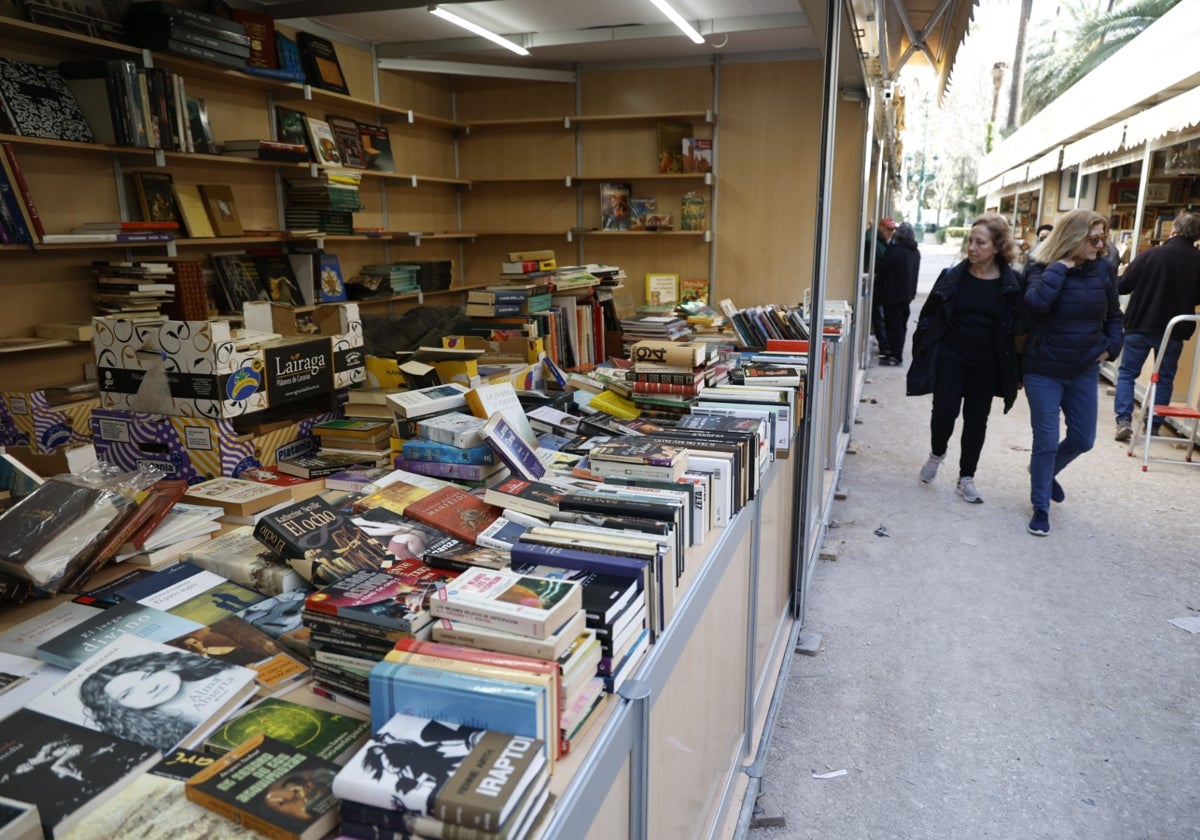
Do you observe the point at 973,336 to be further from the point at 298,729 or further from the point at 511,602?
the point at 298,729

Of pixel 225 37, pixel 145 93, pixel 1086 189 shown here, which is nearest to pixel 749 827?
pixel 145 93

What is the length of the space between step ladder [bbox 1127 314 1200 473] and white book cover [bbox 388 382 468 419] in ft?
16.3

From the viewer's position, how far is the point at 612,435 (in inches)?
93.2

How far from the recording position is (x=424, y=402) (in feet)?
7.52

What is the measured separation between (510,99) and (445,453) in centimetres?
577

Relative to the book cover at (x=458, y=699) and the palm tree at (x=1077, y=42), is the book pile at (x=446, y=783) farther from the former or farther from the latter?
the palm tree at (x=1077, y=42)

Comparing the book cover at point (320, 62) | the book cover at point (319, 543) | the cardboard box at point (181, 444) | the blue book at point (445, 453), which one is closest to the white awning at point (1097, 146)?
the book cover at point (320, 62)

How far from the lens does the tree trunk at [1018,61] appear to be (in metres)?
30.1

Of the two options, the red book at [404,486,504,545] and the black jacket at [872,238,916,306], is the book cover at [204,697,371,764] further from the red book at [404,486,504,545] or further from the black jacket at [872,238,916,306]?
the black jacket at [872,238,916,306]

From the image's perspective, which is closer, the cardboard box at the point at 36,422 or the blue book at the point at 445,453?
the blue book at the point at 445,453

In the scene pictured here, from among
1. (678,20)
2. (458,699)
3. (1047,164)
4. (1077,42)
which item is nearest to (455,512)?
(458,699)

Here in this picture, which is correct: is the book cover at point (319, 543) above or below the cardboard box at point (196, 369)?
below

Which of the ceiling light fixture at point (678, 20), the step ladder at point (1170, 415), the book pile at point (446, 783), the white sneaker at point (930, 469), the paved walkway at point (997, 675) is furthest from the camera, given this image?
the step ladder at point (1170, 415)

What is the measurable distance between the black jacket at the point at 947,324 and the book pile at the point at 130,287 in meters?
4.05
